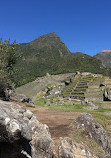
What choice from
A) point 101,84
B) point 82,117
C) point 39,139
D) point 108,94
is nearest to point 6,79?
point 82,117

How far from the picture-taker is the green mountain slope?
8646 cm

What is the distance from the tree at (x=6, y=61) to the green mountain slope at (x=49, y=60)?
52452 millimetres

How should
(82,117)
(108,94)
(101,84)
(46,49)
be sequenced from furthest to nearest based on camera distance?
1. (46,49)
2. (101,84)
3. (108,94)
4. (82,117)

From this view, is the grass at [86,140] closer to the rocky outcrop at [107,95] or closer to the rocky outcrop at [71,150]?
the rocky outcrop at [71,150]

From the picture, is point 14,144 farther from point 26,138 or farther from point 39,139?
point 39,139

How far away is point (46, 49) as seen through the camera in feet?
446

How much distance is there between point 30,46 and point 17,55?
12903cm

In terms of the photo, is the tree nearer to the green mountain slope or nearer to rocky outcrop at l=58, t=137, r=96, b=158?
rocky outcrop at l=58, t=137, r=96, b=158

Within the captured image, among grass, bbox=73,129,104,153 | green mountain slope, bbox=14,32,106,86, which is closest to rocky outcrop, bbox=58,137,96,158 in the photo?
grass, bbox=73,129,104,153

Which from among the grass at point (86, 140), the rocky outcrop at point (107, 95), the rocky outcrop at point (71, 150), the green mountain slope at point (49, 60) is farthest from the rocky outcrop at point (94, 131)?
the green mountain slope at point (49, 60)

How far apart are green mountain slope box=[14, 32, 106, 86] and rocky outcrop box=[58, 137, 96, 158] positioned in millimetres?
67900

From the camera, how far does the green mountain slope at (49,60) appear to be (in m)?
86.5

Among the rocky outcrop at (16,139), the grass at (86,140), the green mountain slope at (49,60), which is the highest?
the green mountain slope at (49,60)

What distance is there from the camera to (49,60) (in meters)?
116
